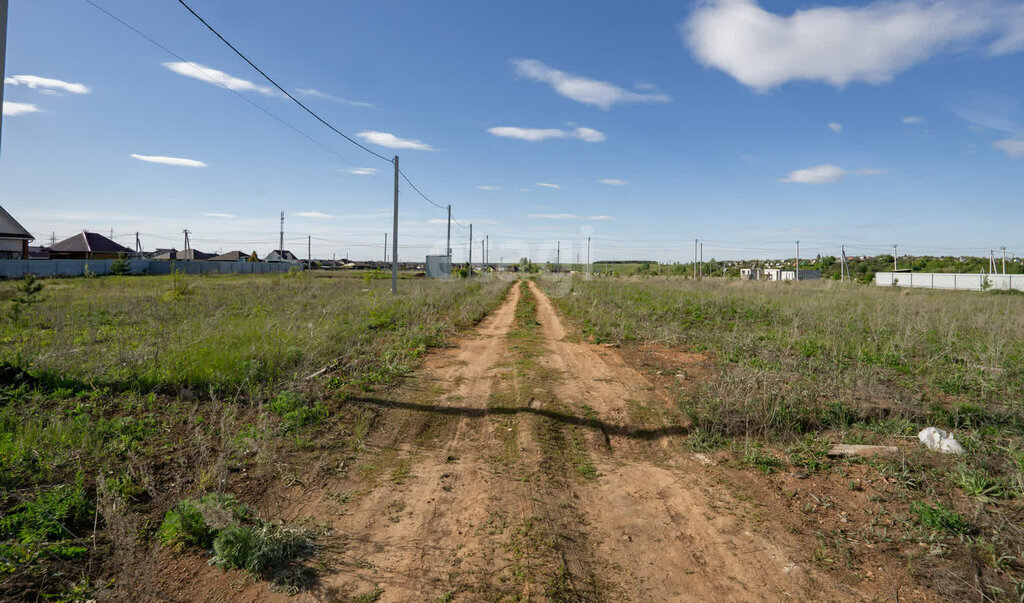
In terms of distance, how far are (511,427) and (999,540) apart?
4.23 meters

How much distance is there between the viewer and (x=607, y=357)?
988 cm

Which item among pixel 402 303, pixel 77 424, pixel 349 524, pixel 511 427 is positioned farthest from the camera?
pixel 402 303

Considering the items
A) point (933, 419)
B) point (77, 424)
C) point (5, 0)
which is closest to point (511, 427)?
point (77, 424)

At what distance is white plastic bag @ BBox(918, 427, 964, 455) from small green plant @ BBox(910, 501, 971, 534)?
131 centimetres

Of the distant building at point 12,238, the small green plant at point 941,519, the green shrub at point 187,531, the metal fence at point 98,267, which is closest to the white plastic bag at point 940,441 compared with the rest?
the small green plant at point 941,519

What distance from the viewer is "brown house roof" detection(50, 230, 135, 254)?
186 ft

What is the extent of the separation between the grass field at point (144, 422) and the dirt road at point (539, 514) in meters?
0.60

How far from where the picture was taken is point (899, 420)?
5391 millimetres

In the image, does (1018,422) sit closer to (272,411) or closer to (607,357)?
(607,357)

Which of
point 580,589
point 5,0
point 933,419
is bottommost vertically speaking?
point 580,589

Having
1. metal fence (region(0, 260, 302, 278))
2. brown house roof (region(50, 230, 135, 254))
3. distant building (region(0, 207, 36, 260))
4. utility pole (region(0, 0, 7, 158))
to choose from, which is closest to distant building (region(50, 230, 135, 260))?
brown house roof (region(50, 230, 135, 254))

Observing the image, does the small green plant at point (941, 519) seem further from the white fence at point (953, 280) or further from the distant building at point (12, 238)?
the distant building at point (12, 238)

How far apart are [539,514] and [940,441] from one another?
4.22 metres

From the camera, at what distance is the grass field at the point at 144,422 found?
3.18 metres
